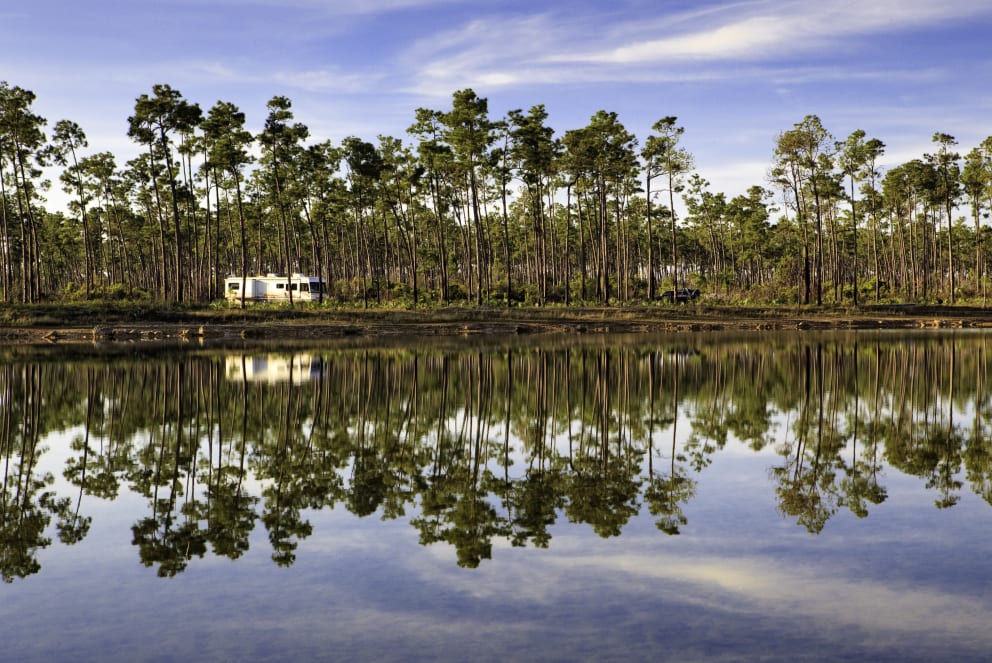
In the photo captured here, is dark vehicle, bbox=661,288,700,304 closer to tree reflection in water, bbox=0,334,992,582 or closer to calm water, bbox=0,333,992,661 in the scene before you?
tree reflection in water, bbox=0,334,992,582

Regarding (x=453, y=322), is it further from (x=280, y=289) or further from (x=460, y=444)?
(x=460, y=444)

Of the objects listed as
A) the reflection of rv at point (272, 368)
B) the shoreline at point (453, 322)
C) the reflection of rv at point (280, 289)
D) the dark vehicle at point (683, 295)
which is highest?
the reflection of rv at point (280, 289)

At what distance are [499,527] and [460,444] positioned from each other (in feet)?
18.6

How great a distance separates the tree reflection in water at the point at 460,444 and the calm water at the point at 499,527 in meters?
0.07

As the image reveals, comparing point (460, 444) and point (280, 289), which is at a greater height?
point (280, 289)

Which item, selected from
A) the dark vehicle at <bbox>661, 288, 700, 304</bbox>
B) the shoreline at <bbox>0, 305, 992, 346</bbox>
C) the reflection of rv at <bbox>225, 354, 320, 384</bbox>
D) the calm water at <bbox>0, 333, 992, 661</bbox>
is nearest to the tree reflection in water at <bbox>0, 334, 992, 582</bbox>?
the calm water at <bbox>0, 333, 992, 661</bbox>

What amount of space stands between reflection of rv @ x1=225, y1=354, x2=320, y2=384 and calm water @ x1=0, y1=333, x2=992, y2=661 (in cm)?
497

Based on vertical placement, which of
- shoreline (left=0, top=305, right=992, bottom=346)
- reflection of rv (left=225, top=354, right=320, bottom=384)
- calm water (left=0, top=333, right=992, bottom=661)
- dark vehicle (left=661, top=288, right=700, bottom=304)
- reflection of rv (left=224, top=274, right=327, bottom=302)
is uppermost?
reflection of rv (left=224, top=274, right=327, bottom=302)

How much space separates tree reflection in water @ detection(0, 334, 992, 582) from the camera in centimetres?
1065

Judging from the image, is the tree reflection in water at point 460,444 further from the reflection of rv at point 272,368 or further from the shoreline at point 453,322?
the shoreline at point 453,322

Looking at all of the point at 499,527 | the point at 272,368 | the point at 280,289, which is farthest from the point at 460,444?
the point at 280,289

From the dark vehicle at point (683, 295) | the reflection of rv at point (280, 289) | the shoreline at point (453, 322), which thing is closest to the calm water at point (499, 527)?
the shoreline at point (453, 322)

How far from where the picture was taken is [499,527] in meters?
10.1

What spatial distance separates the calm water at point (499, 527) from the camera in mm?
6961
